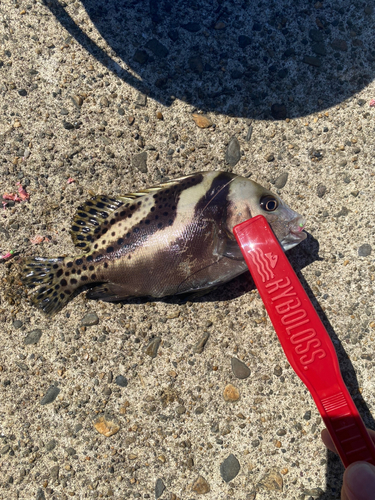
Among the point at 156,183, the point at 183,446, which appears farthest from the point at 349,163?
the point at 183,446

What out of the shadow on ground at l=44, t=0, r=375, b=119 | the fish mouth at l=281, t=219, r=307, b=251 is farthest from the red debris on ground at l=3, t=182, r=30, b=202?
→ the fish mouth at l=281, t=219, r=307, b=251

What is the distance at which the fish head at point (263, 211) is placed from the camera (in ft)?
9.08

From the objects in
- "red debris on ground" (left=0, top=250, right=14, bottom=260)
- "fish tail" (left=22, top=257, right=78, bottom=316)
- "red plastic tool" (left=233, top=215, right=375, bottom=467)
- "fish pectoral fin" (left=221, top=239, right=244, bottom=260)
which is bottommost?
"red plastic tool" (left=233, top=215, right=375, bottom=467)

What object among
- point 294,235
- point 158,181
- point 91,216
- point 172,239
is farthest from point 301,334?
point 91,216

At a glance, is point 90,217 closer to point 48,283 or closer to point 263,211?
point 48,283

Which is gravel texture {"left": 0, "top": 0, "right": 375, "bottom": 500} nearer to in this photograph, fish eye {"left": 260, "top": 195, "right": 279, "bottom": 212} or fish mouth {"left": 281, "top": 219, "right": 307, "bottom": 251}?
fish mouth {"left": 281, "top": 219, "right": 307, "bottom": 251}

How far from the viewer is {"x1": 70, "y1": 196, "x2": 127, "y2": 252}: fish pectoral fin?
3092 mm

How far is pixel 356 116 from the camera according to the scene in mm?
3285

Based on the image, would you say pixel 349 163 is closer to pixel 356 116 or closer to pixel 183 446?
pixel 356 116

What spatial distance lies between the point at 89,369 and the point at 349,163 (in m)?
2.96

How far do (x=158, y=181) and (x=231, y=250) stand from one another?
1013mm

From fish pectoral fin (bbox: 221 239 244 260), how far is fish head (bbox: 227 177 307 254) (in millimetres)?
101

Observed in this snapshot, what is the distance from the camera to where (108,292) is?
9.86 feet

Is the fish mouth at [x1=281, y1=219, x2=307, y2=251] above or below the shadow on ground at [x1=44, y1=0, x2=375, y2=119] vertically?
below
